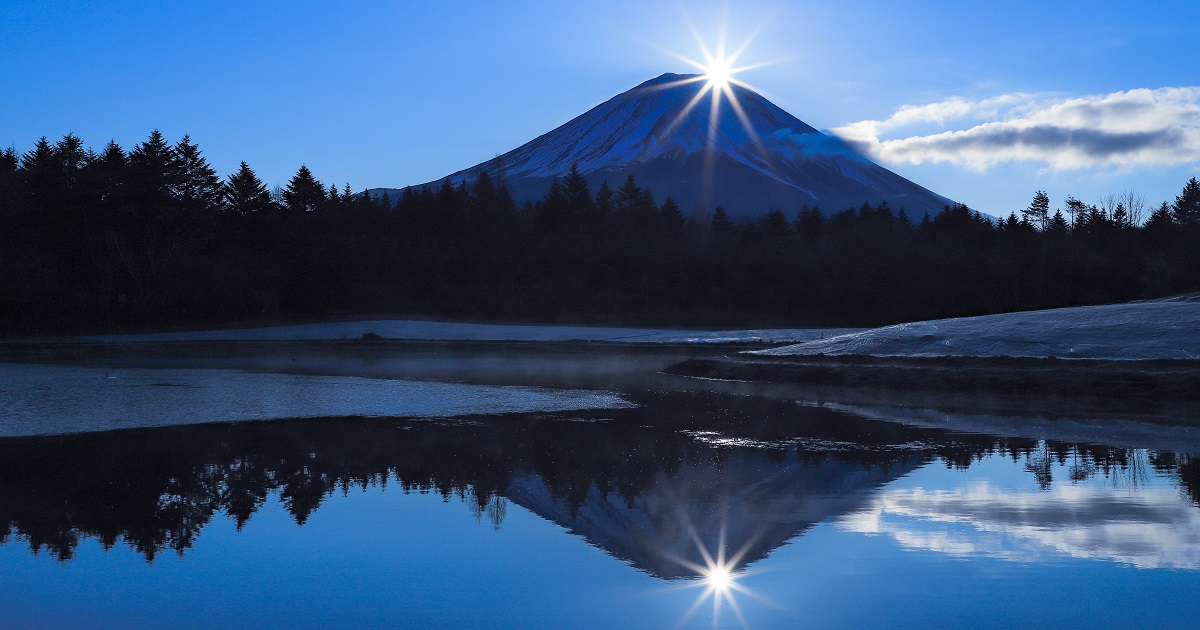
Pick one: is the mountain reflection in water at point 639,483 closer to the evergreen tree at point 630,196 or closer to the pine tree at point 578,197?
the pine tree at point 578,197

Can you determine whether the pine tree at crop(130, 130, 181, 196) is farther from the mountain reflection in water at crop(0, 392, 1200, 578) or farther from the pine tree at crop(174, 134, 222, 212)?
the mountain reflection in water at crop(0, 392, 1200, 578)

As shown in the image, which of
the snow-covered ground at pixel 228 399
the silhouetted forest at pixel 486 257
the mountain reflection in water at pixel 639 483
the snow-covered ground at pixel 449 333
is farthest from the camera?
the silhouetted forest at pixel 486 257

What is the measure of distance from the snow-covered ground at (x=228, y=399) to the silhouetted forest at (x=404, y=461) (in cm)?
151

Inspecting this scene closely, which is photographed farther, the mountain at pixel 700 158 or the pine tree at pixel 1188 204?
the mountain at pixel 700 158

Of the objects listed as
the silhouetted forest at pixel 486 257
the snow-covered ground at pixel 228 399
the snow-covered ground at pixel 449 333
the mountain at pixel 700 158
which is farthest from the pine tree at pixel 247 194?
the mountain at pixel 700 158

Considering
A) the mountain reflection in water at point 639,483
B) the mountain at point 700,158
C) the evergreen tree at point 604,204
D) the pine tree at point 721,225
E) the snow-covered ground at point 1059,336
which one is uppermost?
the mountain at point 700,158

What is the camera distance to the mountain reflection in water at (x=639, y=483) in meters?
8.11

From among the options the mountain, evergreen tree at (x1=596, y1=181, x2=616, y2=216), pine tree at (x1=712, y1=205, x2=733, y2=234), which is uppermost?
the mountain

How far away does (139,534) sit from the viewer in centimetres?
825

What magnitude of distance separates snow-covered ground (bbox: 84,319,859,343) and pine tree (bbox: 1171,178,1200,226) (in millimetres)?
61546

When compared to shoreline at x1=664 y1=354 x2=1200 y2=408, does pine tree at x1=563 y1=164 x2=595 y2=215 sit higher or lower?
higher

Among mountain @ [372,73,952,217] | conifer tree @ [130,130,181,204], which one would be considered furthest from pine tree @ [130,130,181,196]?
mountain @ [372,73,952,217]

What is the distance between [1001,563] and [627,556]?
2893 millimetres

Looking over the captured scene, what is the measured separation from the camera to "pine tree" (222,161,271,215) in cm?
7181
